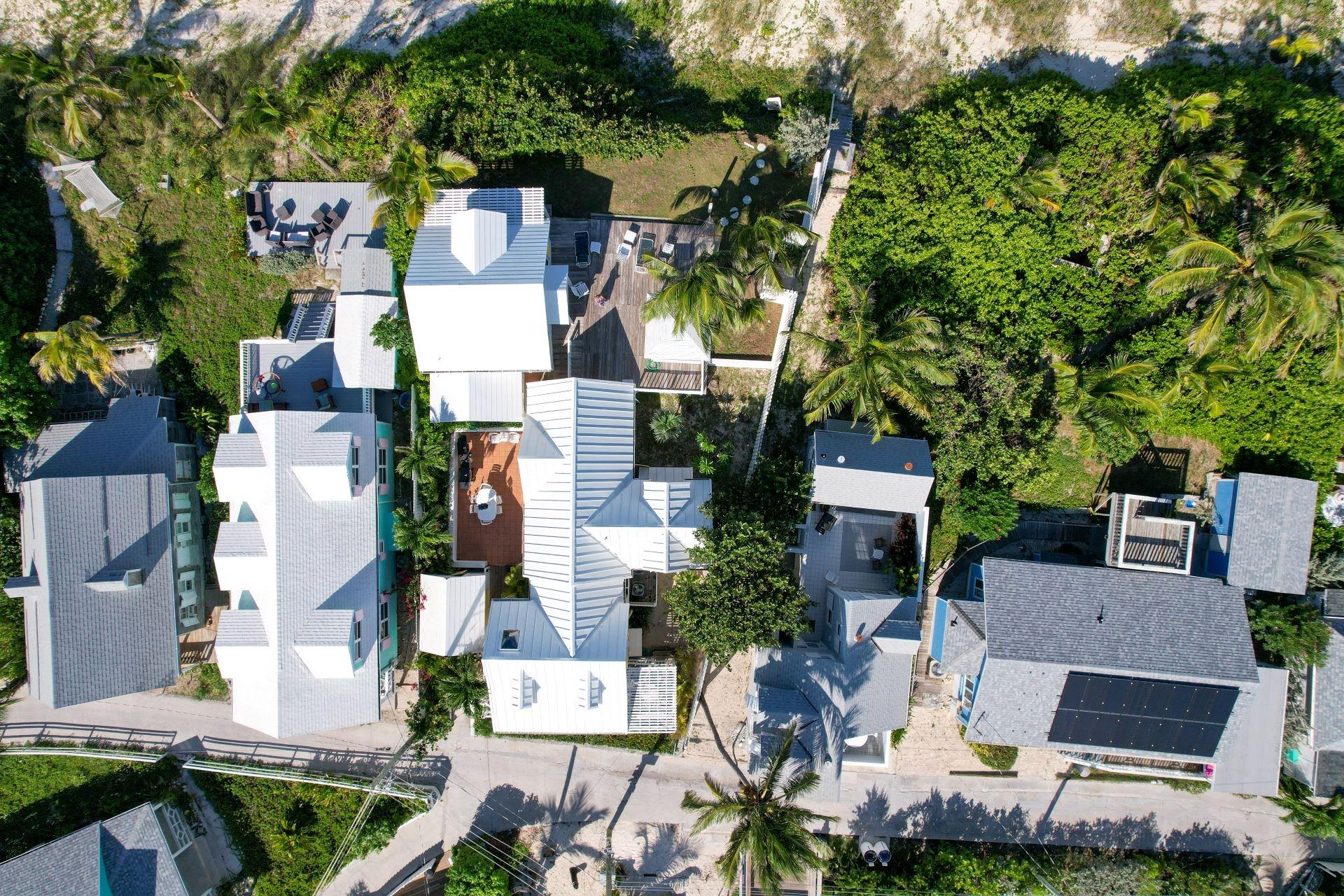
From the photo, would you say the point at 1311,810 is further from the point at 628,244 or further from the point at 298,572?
the point at 298,572

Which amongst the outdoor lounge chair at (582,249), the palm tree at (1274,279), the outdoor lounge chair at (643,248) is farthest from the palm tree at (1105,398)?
the outdoor lounge chair at (582,249)

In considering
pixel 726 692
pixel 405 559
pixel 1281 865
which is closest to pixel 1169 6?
pixel 726 692

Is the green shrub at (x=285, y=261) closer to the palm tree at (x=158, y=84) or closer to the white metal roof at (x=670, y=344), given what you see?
the palm tree at (x=158, y=84)

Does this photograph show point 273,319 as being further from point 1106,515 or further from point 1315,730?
point 1315,730

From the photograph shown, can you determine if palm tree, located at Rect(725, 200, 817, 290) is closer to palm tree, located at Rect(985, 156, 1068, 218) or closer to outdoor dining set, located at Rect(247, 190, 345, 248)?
palm tree, located at Rect(985, 156, 1068, 218)

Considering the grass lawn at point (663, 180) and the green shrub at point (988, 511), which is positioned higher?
the grass lawn at point (663, 180)
